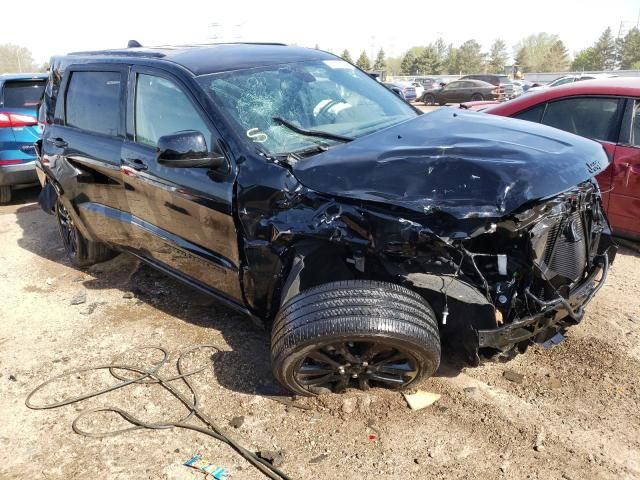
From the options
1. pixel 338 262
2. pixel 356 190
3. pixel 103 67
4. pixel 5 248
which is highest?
pixel 103 67

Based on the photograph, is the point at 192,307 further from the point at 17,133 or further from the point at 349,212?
the point at 17,133

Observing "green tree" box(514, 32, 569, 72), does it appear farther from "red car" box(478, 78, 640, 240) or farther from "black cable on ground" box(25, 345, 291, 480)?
"black cable on ground" box(25, 345, 291, 480)

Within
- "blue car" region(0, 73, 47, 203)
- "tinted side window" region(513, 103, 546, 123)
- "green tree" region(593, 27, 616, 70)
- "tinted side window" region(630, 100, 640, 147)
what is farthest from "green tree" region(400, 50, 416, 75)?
"tinted side window" region(630, 100, 640, 147)

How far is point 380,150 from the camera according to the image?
9.00 feet

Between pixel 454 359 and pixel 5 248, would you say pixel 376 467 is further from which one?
pixel 5 248

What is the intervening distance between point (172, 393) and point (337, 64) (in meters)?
2.64

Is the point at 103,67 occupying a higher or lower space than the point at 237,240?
higher

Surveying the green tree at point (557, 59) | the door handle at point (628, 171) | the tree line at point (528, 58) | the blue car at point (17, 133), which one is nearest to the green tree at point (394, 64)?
the tree line at point (528, 58)

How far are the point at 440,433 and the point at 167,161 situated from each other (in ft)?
6.86

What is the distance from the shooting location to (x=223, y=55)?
140 inches

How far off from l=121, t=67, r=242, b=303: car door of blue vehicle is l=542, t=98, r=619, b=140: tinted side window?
135 inches

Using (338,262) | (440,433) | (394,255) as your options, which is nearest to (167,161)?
(338,262)

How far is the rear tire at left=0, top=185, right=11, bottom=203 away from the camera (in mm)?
7316

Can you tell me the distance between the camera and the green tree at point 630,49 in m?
78.0
